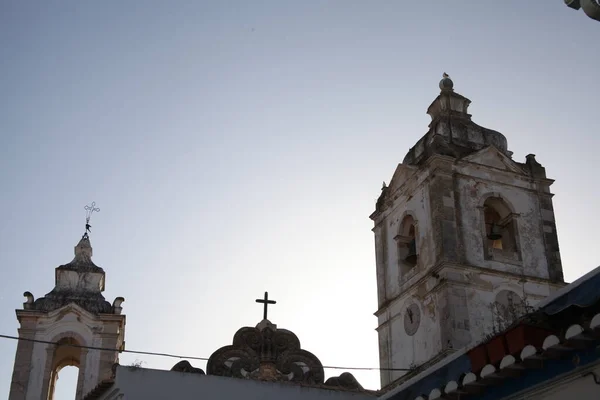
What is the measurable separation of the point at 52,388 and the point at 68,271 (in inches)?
112

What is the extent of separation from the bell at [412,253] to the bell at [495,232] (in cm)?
147

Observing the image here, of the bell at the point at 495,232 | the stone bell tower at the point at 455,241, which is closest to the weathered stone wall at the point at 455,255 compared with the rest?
the stone bell tower at the point at 455,241

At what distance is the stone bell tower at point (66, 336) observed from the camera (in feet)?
61.4

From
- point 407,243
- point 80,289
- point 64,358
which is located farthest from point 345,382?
point 80,289

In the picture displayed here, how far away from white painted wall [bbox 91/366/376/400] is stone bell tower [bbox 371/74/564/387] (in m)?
3.94

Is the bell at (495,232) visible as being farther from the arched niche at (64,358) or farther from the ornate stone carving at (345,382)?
the arched niche at (64,358)

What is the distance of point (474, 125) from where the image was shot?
18984 mm

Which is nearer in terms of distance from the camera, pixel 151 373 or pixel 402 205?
pixel 151 373

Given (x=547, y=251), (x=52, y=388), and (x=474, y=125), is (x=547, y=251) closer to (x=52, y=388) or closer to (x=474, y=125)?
(x=474, y=125)

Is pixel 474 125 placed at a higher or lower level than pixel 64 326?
higher

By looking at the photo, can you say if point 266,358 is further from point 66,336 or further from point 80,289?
point 80,289

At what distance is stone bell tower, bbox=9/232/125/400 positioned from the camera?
736 inches

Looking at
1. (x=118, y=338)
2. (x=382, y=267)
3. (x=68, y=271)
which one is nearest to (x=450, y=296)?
(x=382, y=267)

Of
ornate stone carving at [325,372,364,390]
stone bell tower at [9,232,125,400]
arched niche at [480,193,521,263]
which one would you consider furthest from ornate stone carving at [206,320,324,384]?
stone bell tower at [9,232,125,400]
